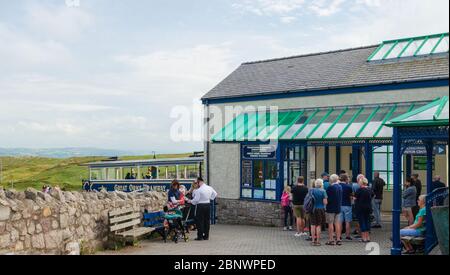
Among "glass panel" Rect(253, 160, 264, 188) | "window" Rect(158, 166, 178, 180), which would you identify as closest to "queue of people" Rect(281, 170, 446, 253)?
"glass panel" Rect(253, 160, 264, 188)

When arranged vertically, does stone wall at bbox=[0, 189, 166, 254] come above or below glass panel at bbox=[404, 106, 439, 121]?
below

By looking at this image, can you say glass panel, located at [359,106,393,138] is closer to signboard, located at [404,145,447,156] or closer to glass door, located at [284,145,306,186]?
signboard, located at [404,145,447,156]

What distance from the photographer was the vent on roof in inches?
757

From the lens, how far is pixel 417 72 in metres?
17.9

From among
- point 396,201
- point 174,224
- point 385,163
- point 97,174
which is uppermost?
point 385,163

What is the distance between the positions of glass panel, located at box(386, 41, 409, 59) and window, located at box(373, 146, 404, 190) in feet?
13.0

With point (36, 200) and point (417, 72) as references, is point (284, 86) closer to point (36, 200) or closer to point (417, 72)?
point (417, 72)

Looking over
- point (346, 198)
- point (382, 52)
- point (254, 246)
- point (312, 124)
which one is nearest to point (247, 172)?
point (312, 124)

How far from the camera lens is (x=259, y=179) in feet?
67.4

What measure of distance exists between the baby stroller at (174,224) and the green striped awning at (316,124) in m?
5.84

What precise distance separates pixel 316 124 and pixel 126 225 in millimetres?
8198

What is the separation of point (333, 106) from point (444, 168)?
5156 millimetres

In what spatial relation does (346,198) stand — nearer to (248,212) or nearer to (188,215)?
(188,215)
